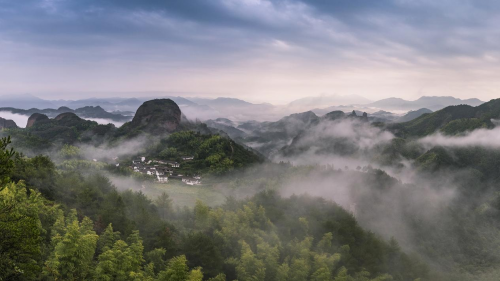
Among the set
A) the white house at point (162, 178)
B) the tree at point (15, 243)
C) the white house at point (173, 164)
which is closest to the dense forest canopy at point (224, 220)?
the tree at point (15, 243)

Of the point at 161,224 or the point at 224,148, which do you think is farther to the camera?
the point at 224,148

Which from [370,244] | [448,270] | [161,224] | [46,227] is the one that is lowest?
[448,270]

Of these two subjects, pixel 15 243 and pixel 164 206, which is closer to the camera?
pixel 15 243

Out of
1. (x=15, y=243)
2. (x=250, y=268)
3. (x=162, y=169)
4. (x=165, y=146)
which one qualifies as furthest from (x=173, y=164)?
(x=15, y=243)

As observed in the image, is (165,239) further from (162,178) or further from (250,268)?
(162,178)

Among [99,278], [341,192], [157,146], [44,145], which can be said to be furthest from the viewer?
[157,146]

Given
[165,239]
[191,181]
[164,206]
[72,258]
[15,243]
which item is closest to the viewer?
[15,243]

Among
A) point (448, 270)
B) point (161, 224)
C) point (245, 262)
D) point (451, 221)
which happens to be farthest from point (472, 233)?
point (161, 224)

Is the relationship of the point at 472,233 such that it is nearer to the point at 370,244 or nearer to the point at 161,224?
the point at 370,244

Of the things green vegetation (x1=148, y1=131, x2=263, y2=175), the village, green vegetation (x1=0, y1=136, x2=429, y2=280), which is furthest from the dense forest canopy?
the village
